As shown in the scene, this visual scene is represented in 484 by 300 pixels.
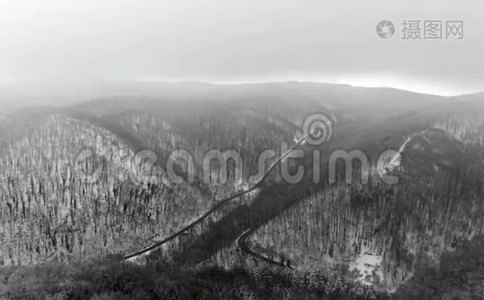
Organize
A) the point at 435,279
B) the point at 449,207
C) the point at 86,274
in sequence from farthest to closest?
the point at 449,207
the point at 435,279
the point at 86,274

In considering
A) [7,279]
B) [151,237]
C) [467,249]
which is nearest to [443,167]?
[467,249]

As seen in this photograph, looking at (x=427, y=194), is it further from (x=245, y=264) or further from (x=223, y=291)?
(x=223, y=291)

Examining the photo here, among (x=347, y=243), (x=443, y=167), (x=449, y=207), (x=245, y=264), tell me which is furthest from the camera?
(x=443, y=167)

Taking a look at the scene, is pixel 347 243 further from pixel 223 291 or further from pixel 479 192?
pixel 479 192

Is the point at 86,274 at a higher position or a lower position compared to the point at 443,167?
lower

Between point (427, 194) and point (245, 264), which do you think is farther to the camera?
point (427, 194)

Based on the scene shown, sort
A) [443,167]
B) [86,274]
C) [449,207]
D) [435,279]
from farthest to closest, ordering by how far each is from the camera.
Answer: [443,167] → [449,207] → [435,279] → [86,274]

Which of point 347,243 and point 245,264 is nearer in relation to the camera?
point 245,264

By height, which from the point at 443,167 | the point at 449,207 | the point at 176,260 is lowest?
the point at 176,260

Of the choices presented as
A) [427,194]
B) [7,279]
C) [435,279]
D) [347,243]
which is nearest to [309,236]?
[347,243]
